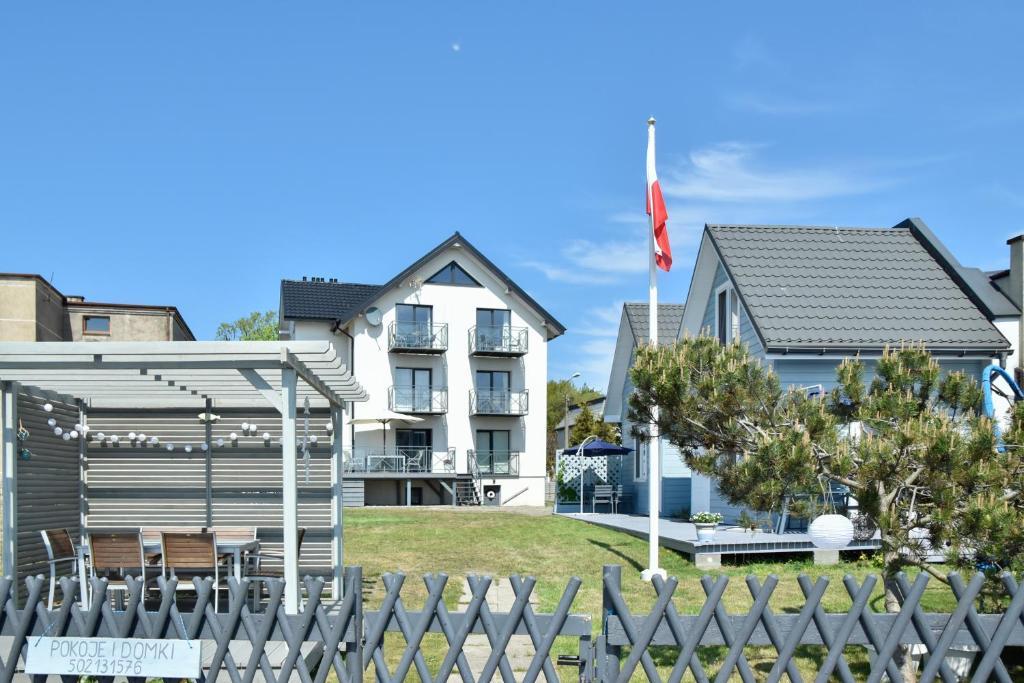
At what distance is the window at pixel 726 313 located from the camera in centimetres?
1769

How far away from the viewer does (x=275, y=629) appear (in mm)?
3695

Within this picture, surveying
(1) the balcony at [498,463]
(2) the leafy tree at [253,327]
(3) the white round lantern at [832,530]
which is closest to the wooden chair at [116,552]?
(3) the white round lantern at [832,530]

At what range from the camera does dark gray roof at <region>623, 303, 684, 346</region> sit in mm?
25047

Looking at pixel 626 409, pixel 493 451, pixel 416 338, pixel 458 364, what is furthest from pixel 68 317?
pixel 626 409

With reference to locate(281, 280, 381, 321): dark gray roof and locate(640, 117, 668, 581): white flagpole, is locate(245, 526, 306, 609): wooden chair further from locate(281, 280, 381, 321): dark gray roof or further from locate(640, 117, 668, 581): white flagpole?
locate(281, 280, 381, 321): dark gray roof

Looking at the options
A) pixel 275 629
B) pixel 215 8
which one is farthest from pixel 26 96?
pixel 275 629

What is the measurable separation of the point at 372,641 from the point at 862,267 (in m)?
15.3

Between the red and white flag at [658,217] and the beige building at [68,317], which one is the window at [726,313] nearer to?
the red and white flag at [658,217]

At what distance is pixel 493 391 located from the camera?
35.8m

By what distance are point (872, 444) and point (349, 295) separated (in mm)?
32848

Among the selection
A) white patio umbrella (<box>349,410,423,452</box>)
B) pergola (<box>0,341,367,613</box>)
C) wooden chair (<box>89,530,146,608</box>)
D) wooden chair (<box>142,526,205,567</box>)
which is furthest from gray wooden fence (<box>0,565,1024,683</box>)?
white patio umbrella (<box>349,410,423,452</box>)

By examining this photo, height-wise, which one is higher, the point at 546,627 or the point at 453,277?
the point at 453,277

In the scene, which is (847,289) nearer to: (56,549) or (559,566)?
(559,566)

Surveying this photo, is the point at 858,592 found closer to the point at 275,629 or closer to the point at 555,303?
the point at 275,629
